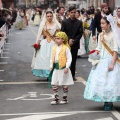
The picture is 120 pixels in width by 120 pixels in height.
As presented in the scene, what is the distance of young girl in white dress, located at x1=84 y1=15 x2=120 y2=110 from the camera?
10430 millimetres

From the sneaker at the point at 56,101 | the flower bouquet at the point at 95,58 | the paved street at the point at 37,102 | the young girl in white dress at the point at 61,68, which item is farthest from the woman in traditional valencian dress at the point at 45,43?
the flower bouquet at the point at 95,58

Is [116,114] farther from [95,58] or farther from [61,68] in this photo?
[61,68]

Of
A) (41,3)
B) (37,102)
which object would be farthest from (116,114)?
(41,3)

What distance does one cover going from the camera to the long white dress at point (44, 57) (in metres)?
15.0

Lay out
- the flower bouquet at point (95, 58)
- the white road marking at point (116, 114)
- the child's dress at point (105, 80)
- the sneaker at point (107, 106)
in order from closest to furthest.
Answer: the white road marking at point (116, 114) → the child's dress at point (105, 80) → the sneaker at point (107, 106) → the flower bouquet at point (95, 58)

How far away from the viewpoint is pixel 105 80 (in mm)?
10516

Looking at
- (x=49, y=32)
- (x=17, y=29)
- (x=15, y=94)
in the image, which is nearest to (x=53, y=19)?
(x=49, y=32)

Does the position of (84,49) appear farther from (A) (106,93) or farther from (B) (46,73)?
(A) (106,93)

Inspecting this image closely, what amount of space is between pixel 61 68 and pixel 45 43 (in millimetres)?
3543

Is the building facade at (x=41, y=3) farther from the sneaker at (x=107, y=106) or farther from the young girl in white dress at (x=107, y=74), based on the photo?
the sneaker at (x=107, y=106)

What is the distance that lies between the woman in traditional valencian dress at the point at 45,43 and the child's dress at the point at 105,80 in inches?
162

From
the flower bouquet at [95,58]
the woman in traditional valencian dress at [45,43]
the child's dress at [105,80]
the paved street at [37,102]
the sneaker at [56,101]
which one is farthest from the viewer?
the woman in traditional valencian dress at [45,43]

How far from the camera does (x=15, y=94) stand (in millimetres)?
12820

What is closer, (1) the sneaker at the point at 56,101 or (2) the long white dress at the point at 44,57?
(1) the sneaker at the point at 56,101
